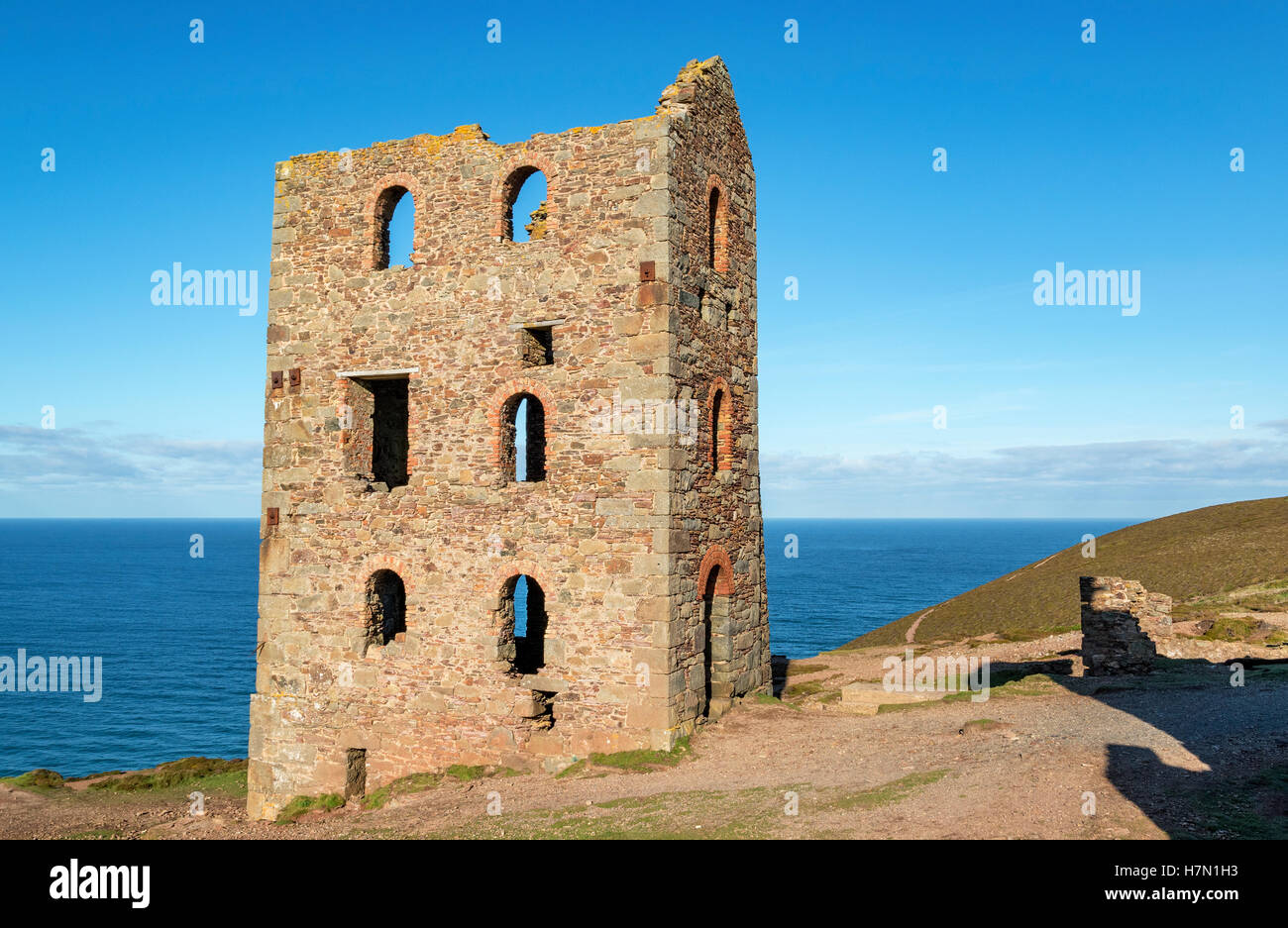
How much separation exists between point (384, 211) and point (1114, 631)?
18160 mm

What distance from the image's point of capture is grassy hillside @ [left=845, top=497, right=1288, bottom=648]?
3750 cm

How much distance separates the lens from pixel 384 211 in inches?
710

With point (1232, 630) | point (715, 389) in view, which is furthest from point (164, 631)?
point (1232, 630)

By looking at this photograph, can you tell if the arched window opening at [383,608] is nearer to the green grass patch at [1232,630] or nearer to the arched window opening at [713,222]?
the arched window opening at [713,222]

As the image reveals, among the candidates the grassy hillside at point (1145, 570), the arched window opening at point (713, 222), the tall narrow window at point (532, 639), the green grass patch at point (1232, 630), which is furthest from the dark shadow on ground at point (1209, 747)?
the grassy hillside at point (1145, 570)

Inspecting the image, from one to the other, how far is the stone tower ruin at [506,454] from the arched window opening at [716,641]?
0.14 ft

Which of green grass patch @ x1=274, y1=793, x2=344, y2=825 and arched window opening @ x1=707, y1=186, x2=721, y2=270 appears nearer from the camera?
green grass patch @ x1=274, y1=793, x2=344, y2=825

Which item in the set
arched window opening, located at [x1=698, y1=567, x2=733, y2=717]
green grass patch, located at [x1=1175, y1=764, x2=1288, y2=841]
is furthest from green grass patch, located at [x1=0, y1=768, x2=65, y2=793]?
green grass patch, located at [x1=1175, y1=764, x2=1288, y2=841]

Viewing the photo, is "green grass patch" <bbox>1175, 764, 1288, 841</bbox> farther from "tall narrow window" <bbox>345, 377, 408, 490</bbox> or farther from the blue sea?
the blue sea

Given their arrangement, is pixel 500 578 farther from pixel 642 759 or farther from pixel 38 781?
pixel 38 781

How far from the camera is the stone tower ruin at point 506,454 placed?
15.3 metres

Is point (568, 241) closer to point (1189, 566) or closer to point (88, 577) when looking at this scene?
point (1189, 566)

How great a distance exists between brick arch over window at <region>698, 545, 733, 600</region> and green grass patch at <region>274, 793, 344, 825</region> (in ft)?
26.8
